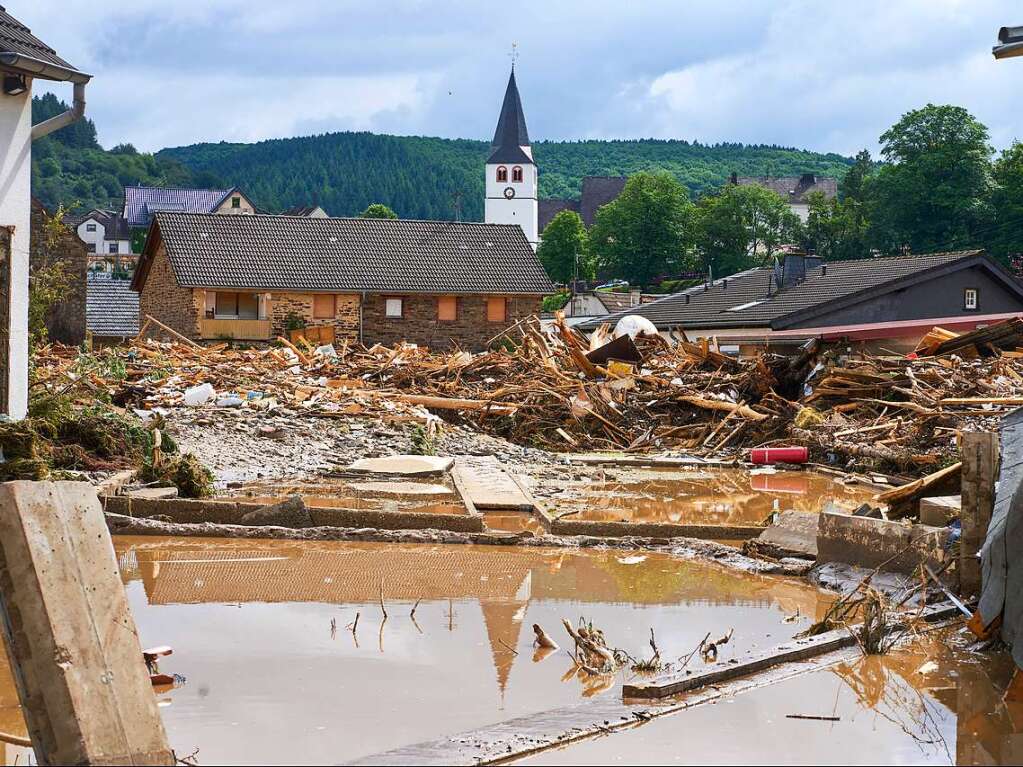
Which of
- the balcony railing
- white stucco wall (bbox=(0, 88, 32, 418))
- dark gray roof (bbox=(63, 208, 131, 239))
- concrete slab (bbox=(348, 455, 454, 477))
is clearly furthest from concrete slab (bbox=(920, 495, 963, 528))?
dark gray roof (bbox=(63, 208, 131, 239))

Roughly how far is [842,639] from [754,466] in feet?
43.1

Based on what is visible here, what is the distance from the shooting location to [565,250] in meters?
106

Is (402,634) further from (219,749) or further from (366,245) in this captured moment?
(366,245)

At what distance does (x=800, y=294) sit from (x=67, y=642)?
129 ft

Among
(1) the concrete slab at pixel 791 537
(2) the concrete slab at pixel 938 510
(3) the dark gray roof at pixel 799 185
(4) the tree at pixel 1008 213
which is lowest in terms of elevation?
(1) the concrete slab at pixel 791 537

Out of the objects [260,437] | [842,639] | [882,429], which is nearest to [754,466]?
[882,429]

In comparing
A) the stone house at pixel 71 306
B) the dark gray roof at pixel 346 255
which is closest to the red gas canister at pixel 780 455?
the dark gray roof at pixel 346 255

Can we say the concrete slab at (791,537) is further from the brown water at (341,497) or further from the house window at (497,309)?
the house window at (497,309)

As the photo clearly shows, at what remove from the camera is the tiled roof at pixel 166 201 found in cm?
12025

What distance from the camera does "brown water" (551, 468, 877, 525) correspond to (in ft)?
47.8

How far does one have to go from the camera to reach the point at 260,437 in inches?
730

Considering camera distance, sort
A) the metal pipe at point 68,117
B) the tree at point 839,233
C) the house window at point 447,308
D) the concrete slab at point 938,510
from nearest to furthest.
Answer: the concrete slab at point 938,510 < the metal pipe at point 68,117 < the house window at point 447,308 < the tree at point 839,233

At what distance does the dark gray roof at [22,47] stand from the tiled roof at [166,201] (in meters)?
105

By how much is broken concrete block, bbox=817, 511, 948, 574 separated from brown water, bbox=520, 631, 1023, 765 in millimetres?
1678
